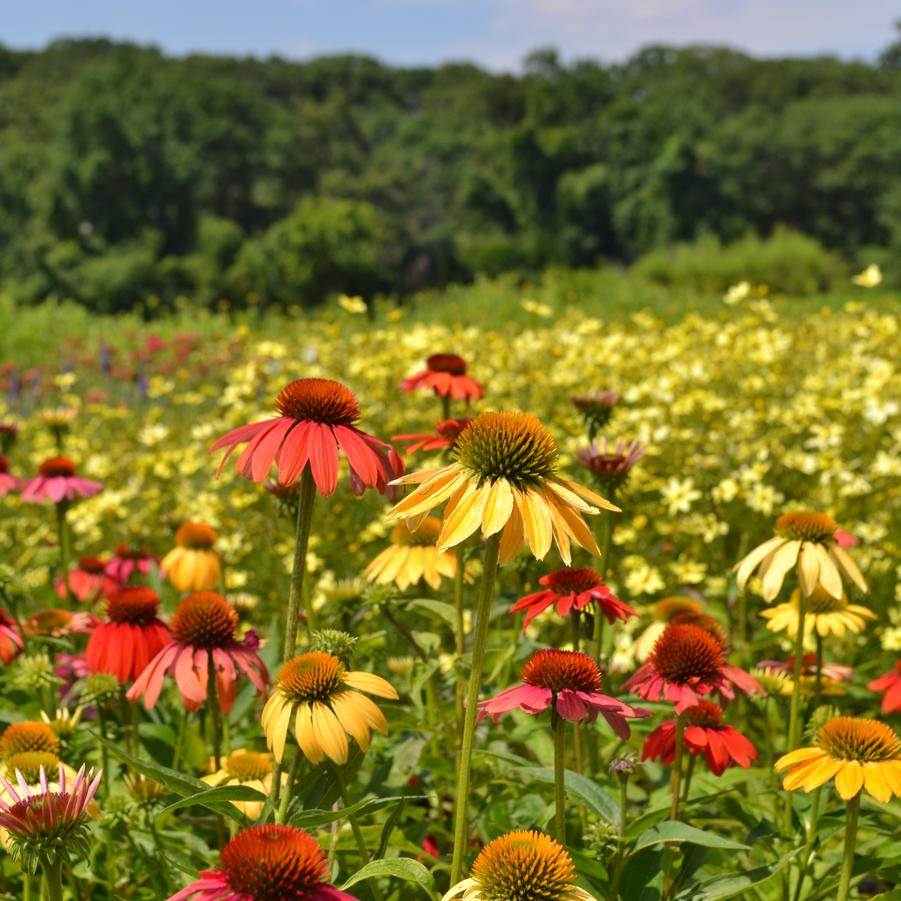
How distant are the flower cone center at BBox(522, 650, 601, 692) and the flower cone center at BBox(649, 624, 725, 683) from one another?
0.19m

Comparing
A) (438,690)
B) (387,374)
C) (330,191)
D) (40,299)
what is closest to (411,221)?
(330,191)

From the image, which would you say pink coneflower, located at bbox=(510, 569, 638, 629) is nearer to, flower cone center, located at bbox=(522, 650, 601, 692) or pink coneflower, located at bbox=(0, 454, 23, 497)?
flower cone center, located at bbox=(522, 650, 601, 692)

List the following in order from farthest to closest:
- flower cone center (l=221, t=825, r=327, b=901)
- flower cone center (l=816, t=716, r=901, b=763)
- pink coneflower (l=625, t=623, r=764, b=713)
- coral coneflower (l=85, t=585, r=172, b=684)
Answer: coral coneflower (l=85, t=585, r=172, b=684) < pink coneflower (l=625, t=623, r=764, b=713) < flower cone center (l=816, t=716, r=901, b=763) < flower cone center (l=221, t=825, r=327, b=901)

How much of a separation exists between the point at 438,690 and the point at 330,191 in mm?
35354

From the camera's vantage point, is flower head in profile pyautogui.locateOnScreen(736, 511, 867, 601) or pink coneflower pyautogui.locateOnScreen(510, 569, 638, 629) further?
flower head in profile pyautogui.locateOnScreen(736, 511, 867, 601)

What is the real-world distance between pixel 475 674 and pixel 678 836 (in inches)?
17.2

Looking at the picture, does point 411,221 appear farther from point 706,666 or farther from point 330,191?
point 706,666

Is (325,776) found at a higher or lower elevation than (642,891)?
higher

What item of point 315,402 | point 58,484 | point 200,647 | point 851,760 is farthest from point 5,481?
point 851,760

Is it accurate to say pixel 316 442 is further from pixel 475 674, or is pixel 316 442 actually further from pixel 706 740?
pixel 706 740

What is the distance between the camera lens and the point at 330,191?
118ft

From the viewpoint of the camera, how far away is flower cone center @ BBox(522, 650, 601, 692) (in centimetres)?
122

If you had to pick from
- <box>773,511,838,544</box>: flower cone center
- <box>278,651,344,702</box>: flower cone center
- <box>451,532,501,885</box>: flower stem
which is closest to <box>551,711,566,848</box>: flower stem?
<box>451,532,501,885</box>: flower stem

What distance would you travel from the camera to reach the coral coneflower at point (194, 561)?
2.24 m
